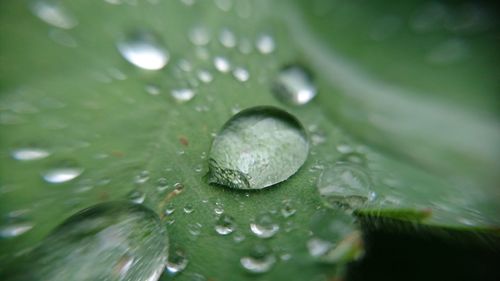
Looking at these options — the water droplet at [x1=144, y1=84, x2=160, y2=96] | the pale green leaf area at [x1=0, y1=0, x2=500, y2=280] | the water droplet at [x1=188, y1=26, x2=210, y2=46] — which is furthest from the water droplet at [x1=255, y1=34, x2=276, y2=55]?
the water droplet at [x1=144, y1=84, x2=160, y2=96]

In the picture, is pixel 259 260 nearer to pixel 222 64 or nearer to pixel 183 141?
pixel 183 141

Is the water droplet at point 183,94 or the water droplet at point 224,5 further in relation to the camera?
the water droplet at point 224,5

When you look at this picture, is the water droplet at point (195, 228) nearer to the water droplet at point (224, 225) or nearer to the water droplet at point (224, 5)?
the water droplet at point (224, 225)

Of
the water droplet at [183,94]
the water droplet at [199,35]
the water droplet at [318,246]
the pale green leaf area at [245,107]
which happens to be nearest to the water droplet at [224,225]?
the pale green leaf area at [245,107]

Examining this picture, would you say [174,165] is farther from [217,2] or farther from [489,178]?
[489,178]

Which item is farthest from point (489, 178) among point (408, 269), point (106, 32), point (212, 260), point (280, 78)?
point (106, 32)

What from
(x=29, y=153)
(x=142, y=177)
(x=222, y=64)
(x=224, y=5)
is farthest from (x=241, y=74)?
(x=29, y=153)
